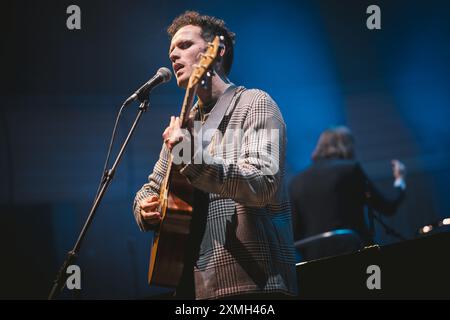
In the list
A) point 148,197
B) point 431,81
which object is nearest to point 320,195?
point 148,197

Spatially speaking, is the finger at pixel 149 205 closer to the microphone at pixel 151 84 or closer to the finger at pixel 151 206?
the finger at pixel 151 206

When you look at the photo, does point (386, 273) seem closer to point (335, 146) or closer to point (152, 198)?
point (152, 198)

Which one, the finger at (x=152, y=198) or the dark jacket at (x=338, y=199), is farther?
the dark jacket at (x=338, y=199)

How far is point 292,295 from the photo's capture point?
2.00 meters

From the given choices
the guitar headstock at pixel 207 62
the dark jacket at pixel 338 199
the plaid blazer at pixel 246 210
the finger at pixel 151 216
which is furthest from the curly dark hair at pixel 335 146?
the guitar headstock at pixel 207 62

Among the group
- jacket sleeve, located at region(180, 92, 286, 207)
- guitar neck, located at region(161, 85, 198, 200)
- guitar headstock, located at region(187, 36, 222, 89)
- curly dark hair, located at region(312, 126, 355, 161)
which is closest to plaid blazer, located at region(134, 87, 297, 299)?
jacket sleeve, located at region(180, 92, 286, 207)

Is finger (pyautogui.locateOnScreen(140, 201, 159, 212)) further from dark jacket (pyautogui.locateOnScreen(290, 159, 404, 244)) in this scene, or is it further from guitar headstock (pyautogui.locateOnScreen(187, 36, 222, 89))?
dark jacket (pyautogui.locateOnScreen(290, 159, 404, 244))

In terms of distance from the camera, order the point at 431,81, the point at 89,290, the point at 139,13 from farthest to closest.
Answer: the point at 431,81, the point at 89,290, the point at 139,13

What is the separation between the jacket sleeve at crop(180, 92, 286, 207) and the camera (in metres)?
1.84

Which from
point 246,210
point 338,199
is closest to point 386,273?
point 246,210

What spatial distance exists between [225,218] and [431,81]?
4.97 m

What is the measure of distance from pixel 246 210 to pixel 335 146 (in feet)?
8.35

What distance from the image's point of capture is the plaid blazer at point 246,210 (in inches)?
73.4
